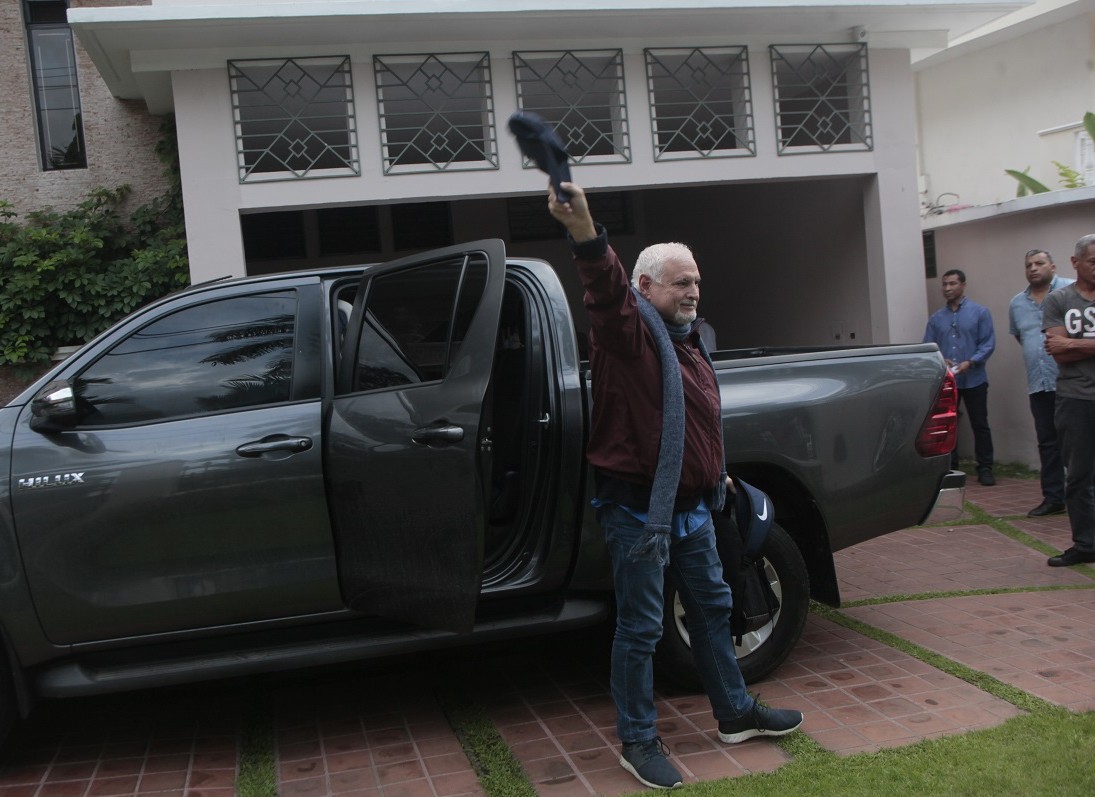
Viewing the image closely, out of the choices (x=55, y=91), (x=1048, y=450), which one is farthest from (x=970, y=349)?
(x=55, y=91)

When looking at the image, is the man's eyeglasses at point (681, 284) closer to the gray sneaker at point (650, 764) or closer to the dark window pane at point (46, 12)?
the gray sneaker at point (650, 764)

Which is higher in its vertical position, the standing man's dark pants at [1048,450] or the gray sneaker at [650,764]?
the standing man's dark pants at [1048,450]

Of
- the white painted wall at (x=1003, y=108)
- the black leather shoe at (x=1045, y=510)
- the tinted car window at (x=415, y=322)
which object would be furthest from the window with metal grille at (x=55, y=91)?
the white painted wall at (x=1003, y=108)

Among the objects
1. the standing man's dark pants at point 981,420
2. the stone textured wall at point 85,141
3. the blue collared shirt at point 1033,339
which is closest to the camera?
the blue collared shirt at point 1033,339

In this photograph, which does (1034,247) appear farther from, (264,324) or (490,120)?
(264,324)

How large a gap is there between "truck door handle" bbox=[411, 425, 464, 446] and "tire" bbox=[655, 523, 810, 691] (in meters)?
1.23

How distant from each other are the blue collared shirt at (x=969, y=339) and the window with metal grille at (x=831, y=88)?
170cm

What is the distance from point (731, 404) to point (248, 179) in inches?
197

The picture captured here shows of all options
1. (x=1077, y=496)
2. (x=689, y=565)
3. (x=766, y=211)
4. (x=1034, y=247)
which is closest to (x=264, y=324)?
(x=689, y=565)

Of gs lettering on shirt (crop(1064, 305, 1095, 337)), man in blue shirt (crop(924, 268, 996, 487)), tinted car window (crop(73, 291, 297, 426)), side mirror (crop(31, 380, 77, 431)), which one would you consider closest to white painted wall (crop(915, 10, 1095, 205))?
man in blue shirt (crop(924, 268, 996, 487))

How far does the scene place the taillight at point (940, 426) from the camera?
452cm

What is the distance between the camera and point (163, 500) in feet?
12.4

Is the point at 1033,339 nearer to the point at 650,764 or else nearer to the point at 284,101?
the point at 650,764

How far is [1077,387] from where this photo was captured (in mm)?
5926
